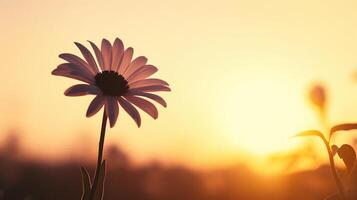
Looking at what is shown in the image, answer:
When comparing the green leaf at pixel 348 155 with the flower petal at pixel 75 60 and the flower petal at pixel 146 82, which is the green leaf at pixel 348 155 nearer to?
the flower petal at pixel 146 82

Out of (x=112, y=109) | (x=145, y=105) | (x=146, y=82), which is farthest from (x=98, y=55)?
(x=112, y=109)

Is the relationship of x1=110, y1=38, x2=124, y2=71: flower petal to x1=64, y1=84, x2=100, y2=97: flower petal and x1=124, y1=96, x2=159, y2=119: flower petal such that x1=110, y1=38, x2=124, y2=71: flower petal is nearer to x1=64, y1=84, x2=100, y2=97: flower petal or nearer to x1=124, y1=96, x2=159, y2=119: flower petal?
x1=124, y1=96, x2=159, y2=119: flower petal

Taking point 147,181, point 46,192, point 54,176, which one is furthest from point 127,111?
point 54,176

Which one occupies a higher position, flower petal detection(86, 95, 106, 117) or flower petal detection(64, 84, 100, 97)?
flower petal detection(64, 84, 100, 97)

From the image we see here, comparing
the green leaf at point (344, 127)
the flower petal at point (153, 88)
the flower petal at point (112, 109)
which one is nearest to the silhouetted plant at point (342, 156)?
the green leaf at point (344, 127)

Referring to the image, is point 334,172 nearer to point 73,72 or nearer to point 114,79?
point 73,72

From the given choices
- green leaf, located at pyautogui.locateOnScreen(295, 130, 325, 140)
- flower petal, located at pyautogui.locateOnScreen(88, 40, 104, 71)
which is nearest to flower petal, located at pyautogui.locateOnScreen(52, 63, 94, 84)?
flower petal, located at pyautogui.locateOnScreen(88, 40, 104, 71)

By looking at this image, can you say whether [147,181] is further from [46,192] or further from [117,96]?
[117,96]
